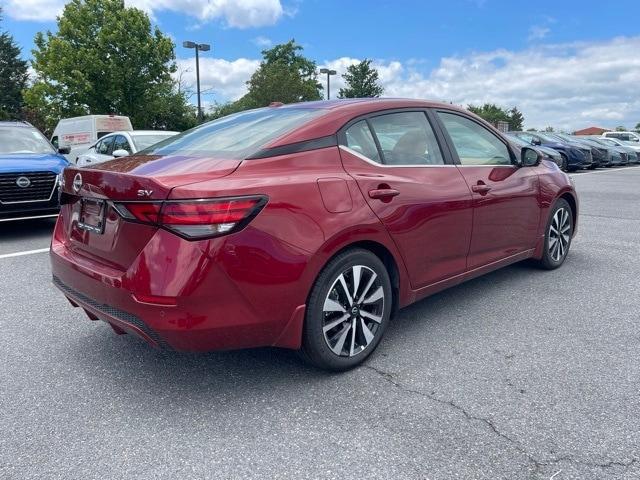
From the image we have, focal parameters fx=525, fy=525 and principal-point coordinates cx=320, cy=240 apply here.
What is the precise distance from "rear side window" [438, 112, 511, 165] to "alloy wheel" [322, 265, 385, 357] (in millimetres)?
1364

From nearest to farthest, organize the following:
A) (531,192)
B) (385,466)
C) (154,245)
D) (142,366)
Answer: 1. (385,466)
2. (154,245)
3. (142,366)
4. (531,192)

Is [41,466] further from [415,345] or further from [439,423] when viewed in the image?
[415,345]

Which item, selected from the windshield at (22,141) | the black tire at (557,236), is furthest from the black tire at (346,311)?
the windshield at (22,141)

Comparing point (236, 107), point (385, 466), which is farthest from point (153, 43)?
point (385, 466)

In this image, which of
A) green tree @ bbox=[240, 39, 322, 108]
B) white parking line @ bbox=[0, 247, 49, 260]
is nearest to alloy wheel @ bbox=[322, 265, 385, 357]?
white parking line @ bbox=[0, 247, 49, 260]

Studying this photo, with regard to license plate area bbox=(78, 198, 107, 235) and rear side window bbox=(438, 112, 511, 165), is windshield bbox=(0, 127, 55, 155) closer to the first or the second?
license plate area bbox=(78, 198, 107, 235)

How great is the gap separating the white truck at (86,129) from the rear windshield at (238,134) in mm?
17903

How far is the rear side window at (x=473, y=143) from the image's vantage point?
3.90 meters

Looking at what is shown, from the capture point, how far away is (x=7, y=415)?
8.66 ft

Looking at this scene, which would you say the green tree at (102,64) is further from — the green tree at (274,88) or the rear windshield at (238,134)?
the rear windshield at (238,134)

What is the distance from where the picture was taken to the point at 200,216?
2410 mm

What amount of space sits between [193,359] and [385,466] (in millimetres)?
1501

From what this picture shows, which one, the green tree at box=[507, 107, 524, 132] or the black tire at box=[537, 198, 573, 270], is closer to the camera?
the black tire at box=[537, 198, 573, 270]

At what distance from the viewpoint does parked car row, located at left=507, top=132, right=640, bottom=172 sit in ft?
63.5
